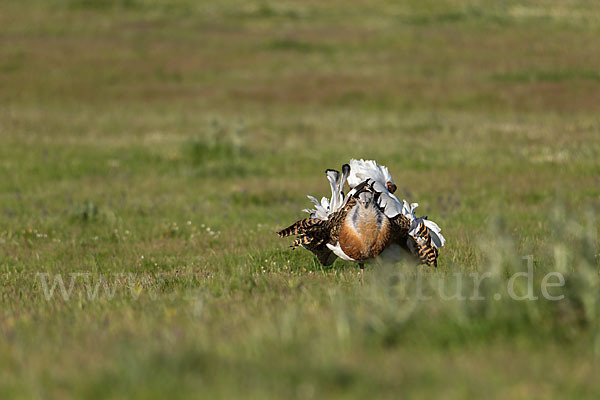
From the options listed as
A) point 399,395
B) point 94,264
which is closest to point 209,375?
point 399,395

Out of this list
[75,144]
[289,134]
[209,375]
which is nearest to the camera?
[209,375]

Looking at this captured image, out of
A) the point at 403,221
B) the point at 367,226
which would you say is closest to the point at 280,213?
the point at 403,221

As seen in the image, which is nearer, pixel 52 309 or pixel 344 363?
pixel 344 363

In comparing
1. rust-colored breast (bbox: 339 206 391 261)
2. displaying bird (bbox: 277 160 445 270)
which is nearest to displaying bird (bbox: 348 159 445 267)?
displaying bird (bbox: 277 160 445 270)

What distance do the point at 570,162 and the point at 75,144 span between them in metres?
12.5

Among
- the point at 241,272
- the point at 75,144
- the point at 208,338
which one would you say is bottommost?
the point at 75,144

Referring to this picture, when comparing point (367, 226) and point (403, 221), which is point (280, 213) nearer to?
point (403, 221)

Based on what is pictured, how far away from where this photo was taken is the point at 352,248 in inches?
253

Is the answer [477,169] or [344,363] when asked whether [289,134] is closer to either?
[477,169]

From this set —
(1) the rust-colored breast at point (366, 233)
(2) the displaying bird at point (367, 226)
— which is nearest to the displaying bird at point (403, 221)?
(2) the displaying bird at point (367, 226)

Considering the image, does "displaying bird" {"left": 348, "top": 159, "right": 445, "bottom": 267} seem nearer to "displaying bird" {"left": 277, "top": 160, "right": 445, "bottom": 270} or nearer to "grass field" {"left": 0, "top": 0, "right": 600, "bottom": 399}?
"displaying bird" {"left": 277, "top": 160, "right": 445, "bottom": 270}

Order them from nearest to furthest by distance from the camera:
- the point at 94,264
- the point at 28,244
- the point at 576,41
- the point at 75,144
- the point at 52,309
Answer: the point at 52,309 → the point at 94,264 → the point at 28,244 → the point at 75,144 → the point at 576,41

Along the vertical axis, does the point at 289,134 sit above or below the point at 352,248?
below

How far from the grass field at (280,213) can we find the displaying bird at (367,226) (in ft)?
0.75
